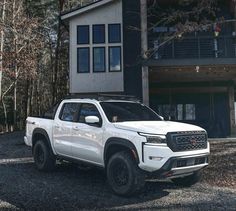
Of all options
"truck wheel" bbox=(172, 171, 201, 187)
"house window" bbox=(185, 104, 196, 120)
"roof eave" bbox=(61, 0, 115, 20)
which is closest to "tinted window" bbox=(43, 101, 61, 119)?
"truck wheel" bbox=(172, 171, 201, 187)

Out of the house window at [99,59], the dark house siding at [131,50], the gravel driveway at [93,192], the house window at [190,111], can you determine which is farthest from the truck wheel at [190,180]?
the house window at [190,111]

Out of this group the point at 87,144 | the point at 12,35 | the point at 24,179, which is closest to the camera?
the point at 87,144

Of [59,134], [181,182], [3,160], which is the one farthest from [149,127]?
[3,160]

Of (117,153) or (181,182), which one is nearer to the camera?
(117,153)

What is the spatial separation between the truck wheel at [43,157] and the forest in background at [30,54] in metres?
14.1

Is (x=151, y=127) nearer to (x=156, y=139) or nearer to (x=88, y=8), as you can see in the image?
(x=156, y=139)

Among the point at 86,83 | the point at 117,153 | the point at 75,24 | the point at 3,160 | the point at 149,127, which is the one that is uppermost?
the point at 75,24

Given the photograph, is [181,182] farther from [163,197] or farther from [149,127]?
[149,127]

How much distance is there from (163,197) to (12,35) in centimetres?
2416

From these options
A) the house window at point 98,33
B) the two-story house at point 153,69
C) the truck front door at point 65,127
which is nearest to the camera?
the truck front door at point 65,127

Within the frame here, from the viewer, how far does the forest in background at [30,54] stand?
26.1 metres

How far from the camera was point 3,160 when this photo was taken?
12.5 m

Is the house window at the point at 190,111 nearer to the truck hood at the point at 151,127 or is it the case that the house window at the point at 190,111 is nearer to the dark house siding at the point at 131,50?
the dark house siding at the point at 131,50

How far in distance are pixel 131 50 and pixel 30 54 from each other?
35.0ft
